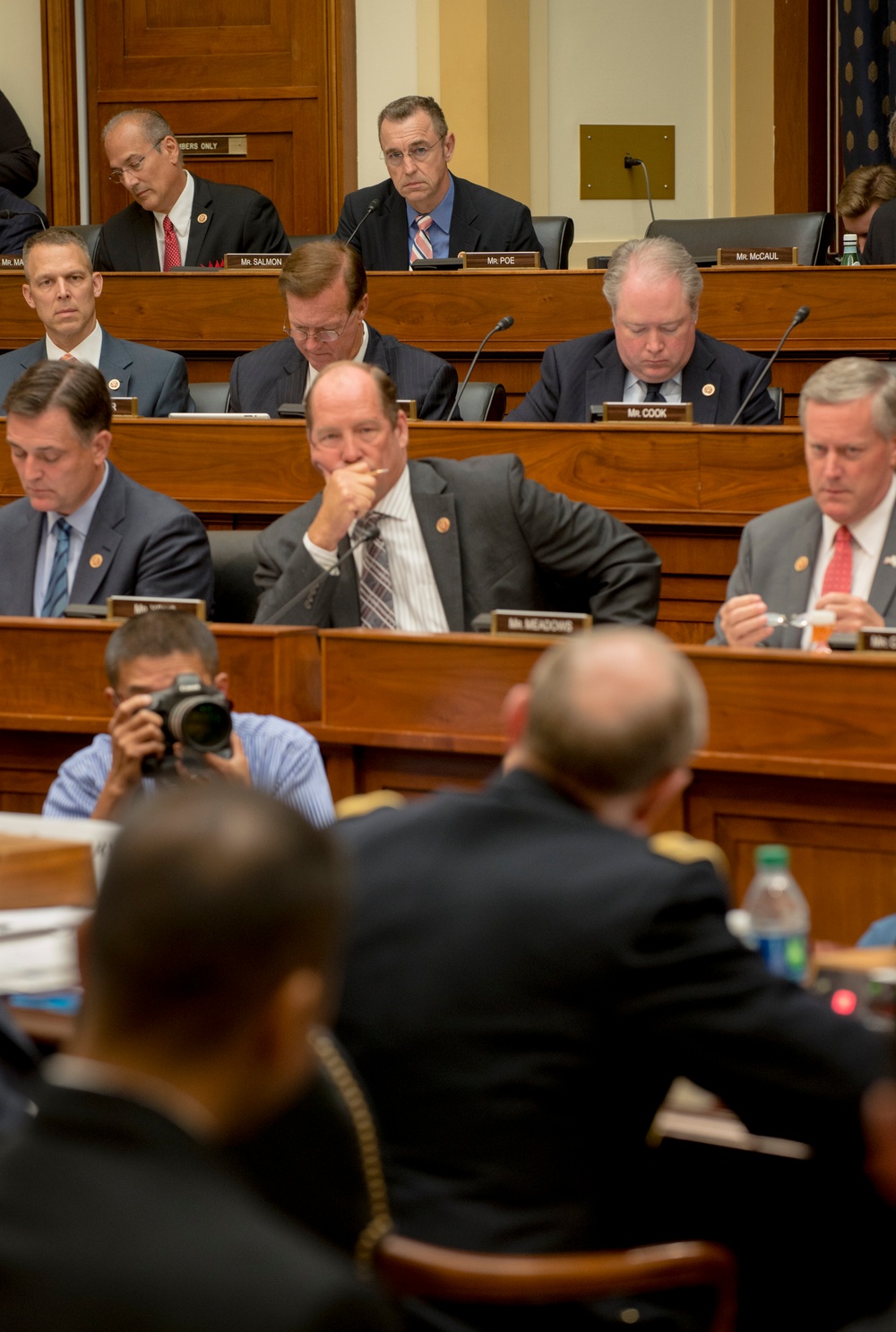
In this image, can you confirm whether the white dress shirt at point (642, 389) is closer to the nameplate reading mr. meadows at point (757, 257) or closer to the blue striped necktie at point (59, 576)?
the nameplate reading mr. meadows at point (757, 257)

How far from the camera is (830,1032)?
1460 millimetres

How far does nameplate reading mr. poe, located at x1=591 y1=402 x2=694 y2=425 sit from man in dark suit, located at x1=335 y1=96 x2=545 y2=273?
173cm

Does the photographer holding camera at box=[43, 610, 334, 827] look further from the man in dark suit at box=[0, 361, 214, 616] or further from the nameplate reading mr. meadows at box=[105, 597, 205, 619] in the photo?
the man in dark suit at box=[0, 361, 214, 616]

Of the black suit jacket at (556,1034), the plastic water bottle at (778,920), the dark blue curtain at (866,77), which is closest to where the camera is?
the black suit jacket at (556,1034)

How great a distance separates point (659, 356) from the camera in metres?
4.48

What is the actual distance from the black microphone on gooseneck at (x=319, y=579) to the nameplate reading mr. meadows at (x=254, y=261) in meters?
2.22

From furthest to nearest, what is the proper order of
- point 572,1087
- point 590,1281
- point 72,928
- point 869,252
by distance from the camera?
point 869,252, point 72,928, point 572,1087, point 590,1281

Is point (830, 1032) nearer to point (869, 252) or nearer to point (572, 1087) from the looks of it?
point (572, 1087)

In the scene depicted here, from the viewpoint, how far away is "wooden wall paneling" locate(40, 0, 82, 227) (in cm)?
714

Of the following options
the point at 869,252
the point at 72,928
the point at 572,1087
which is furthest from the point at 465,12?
the point at 572,1087

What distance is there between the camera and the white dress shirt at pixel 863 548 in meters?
3.23

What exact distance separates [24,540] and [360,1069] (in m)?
2.43

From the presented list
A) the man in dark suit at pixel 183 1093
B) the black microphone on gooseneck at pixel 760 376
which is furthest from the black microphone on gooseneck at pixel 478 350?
the man in dark suit at pixel 183 1093

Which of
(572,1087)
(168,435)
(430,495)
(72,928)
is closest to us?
(572,1087)
